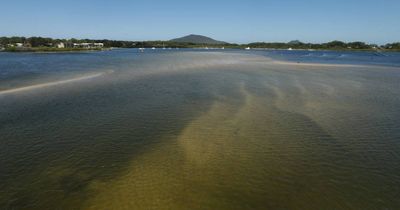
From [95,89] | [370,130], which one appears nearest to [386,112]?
[370,130]

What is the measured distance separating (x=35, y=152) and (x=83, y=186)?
12.1 feet

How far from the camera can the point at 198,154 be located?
11.3 meters

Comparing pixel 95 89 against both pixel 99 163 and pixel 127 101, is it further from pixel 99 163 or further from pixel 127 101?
pixel 99 163

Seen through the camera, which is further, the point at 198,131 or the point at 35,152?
the point at 198,131

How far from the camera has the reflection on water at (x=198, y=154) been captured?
8.24 meters

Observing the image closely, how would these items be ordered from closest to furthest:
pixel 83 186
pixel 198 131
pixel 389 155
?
pixel 83 186
pixel 389 155
pixel 198 131

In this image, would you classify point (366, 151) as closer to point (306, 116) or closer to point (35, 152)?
point (306, 116)

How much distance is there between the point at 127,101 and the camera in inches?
818

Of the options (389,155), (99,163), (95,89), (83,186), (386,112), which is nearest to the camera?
(83,186)

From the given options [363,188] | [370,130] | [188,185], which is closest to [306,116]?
[370,130]

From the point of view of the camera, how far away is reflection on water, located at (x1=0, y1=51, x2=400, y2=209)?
27.0 ft

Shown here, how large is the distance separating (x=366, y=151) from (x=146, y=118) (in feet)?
33.3

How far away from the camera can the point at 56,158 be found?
10.7 m

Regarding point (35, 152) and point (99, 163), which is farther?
point (35, 152)
